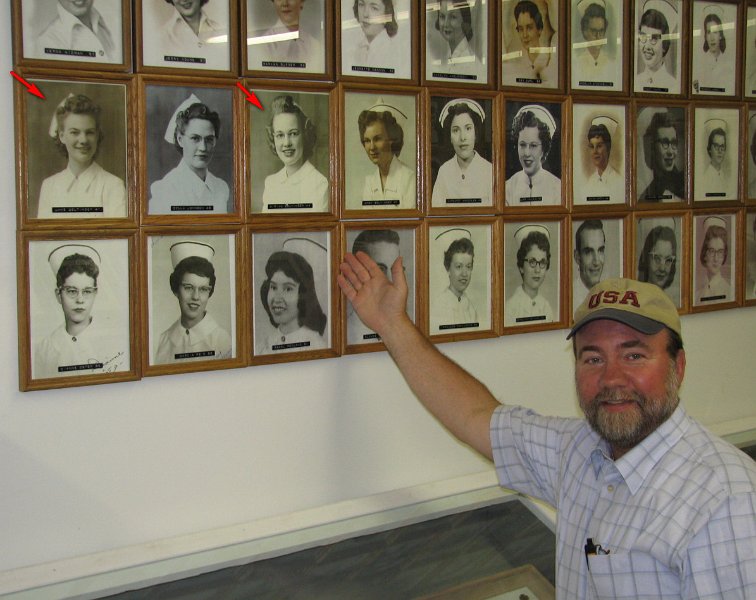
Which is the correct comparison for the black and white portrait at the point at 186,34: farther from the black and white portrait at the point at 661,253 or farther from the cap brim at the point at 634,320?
the black and white portrait at the point at 661,253

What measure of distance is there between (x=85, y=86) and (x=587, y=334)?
3.75 feet

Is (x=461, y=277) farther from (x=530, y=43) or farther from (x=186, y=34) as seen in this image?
(x=186, y=34)

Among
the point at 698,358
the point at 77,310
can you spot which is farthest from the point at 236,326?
the point at 698,358

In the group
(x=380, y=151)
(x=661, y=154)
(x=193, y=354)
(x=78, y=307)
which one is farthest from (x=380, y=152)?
(x=661, y=154)

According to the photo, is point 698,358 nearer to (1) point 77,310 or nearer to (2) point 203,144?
(2) point 203,144

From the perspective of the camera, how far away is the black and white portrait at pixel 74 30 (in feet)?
5.46

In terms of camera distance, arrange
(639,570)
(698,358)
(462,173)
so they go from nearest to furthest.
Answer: (639,570), (462,173), (698,358)

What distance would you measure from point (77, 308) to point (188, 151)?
1.34ft

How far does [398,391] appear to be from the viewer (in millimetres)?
2180

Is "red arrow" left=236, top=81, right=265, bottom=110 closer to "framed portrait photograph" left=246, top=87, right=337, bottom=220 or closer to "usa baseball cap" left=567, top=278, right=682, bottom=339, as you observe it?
"framed portrait photograph" left=246, top=87, right=337, bottom=220

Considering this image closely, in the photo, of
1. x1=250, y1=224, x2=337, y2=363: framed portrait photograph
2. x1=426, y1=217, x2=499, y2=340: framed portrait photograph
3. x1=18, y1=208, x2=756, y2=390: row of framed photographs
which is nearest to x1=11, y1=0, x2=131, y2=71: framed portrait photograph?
x1=18, y1=208, x2=756, y2=390: row of framed photographs

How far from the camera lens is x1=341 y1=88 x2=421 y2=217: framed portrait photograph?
79.3 inches

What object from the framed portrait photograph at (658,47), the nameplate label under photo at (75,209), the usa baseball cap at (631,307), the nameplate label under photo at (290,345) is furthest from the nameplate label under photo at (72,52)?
the framed portrait photograph at (658,47)

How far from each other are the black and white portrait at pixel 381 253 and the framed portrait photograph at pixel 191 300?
290 millimetres
